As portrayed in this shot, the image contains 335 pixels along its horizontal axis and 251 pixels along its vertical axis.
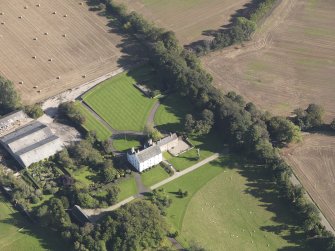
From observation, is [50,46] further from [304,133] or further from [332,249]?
[332,249]

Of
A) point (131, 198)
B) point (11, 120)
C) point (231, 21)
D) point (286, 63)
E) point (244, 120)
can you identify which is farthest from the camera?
point (231, 21)

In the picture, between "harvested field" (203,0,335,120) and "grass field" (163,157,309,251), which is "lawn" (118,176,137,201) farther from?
"harvested field" (203,0,335,120)

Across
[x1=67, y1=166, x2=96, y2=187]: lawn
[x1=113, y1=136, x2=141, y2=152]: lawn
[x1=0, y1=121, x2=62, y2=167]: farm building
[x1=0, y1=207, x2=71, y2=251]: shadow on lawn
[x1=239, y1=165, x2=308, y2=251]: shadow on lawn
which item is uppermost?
[x1=0, y1=121, x2=62, y2=167]: farm building

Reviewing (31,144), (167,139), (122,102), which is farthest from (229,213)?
(31,144)

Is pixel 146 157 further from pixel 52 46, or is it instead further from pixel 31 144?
pixel 52 46

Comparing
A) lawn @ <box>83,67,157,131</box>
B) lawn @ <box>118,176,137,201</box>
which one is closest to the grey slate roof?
lawn @ <box>118,176,137,201</box>

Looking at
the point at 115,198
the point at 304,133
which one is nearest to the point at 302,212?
the point at 304,133
